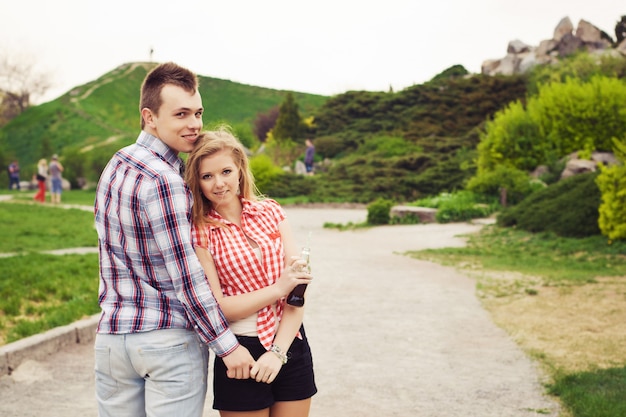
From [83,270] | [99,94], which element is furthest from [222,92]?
[83,270]

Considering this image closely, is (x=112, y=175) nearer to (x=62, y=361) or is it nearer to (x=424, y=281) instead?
(x=62, y=361)

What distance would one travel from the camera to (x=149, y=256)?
7.49 ft

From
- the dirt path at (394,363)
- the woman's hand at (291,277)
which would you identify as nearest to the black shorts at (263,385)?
the woman's hand at (291,277)

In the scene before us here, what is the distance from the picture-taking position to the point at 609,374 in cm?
510

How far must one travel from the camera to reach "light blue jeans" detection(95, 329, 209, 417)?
7.54 feet

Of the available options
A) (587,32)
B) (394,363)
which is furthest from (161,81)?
(587,32)

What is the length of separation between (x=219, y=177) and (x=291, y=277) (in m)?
0.46

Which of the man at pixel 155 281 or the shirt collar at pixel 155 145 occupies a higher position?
the shirt collar at pixel 155 145

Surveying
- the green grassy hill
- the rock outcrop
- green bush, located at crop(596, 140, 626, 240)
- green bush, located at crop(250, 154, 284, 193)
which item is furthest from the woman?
the rock outcrop

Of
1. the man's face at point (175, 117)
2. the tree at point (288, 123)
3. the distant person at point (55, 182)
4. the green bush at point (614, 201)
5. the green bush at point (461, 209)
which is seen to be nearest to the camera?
the man's face at point (175, 117)

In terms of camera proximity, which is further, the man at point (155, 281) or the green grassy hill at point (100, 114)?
the green grassy hill at point (100, 114)

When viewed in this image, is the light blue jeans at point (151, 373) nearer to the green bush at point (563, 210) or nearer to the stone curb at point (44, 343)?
the stone curb at point (44, 343)

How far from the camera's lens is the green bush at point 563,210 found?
13.4 meters

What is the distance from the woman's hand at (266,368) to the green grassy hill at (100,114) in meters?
40.5
